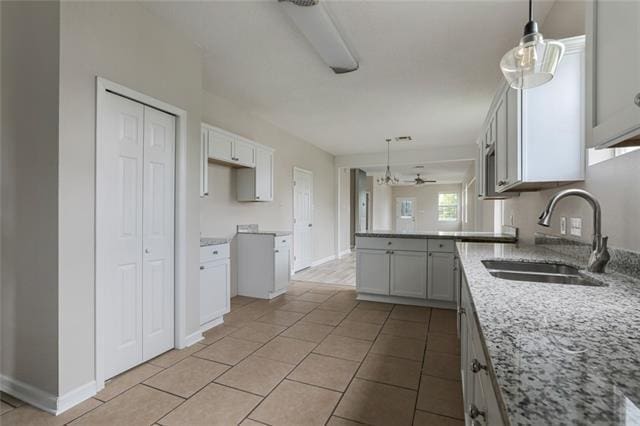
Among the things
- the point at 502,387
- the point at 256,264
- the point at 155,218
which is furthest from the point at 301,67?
the point at 502,387

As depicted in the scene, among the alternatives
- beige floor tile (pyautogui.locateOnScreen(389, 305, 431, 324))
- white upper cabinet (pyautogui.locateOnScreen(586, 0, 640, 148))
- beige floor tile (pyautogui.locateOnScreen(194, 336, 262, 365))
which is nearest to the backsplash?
white upper cabinet (pyautogui.locateOnScreen(586, 0, 640, 148))

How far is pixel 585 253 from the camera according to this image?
1.74 meters

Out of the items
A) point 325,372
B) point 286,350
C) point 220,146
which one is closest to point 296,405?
point 325,372

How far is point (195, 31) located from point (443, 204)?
12.7 m

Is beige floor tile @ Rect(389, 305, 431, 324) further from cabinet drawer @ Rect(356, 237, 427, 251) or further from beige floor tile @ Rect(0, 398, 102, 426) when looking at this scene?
beige floor tile @ Rect(0, 398, 102, 426)

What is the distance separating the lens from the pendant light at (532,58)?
3.91 feet

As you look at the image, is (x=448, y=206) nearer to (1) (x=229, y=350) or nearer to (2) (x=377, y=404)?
(1) (x=229, y=350)

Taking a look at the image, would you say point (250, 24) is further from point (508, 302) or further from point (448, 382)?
→ point (448, 382)

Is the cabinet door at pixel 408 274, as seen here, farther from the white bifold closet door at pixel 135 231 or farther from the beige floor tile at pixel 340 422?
the white bifold closet door at pixel 135 231

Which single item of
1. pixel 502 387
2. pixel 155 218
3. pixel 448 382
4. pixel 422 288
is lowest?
pixel 448 382

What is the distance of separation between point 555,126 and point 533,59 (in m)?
0.76

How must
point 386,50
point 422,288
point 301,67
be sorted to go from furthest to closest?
point 422,288, point 301,67, point 386,50

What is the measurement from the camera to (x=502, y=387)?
52 cm

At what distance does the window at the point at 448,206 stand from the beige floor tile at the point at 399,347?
11.7 m
